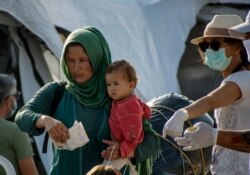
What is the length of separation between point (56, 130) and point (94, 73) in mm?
374

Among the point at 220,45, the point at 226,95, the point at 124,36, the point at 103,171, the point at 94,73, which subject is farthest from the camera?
the point at 124,36

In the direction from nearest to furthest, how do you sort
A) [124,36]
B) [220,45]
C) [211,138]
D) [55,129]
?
[211,138], [55,129], [220,45], [124,36]

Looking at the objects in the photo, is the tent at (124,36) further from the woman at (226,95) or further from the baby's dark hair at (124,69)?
the baby's dark hair at (124,69)

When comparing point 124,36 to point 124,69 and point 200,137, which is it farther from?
point 200,137

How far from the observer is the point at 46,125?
5270 millimetres

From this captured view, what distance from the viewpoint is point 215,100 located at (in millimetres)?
5309

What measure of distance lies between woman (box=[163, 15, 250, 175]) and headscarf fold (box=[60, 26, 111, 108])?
1.39 feet

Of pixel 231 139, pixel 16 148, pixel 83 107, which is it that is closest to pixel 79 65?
pixel 83 107

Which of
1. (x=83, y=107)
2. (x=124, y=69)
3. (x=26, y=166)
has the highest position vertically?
(x=124, y=69)

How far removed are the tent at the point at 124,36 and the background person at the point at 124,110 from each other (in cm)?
318

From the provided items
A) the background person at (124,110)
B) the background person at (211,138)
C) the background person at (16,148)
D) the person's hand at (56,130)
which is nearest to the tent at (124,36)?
the background person at (16,148)

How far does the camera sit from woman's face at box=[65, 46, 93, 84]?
5426mm

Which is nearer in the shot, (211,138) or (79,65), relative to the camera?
(211,138)

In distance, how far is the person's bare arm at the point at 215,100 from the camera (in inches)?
207
